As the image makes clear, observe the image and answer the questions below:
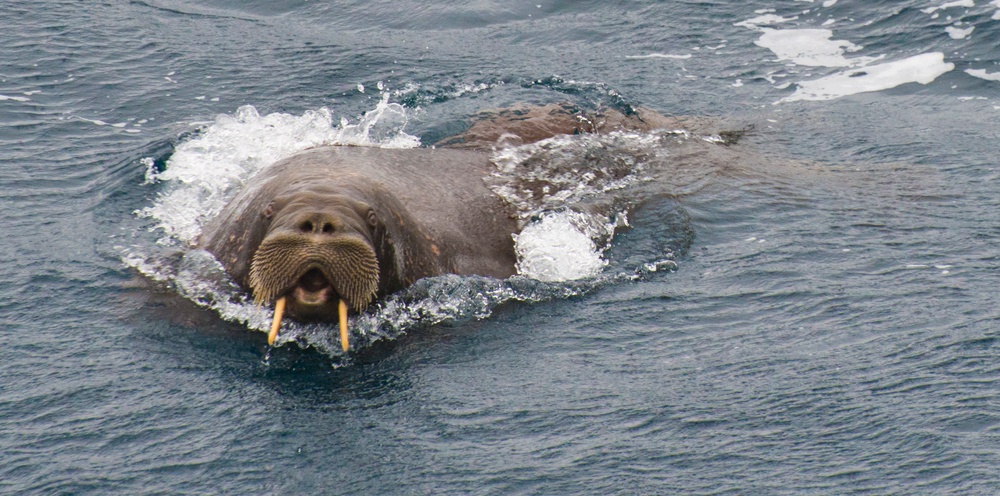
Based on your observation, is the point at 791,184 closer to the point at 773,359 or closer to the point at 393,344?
the point at 773,359

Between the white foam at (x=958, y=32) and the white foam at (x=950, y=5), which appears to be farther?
the white foam at (x=950, y=5)

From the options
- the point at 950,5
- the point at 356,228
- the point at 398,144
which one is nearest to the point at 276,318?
the point at 356,228

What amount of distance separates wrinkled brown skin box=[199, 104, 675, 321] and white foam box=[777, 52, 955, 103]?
4.72 m

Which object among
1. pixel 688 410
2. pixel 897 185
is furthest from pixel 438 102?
pixel 688 410

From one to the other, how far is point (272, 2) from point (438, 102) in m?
4.59

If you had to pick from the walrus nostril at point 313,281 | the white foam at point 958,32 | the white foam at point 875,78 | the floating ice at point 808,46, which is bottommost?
the white foam at point 875,78

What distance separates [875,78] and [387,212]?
738cm

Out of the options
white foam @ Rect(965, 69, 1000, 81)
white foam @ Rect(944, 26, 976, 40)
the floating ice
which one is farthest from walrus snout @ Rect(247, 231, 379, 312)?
white foam @ Rect(944, 26, 976, 40)

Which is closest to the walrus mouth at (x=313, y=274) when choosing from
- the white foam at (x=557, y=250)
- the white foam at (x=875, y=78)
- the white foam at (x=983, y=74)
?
the white foam at (x=557, y=250)

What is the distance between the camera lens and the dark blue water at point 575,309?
5.80 m

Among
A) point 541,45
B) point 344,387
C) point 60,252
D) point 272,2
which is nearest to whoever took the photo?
point 344,387

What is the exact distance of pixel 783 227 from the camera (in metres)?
9.03

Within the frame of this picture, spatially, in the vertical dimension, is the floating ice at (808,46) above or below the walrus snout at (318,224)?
below

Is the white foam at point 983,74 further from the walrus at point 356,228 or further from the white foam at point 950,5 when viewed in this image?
the walrus at point 356,228
